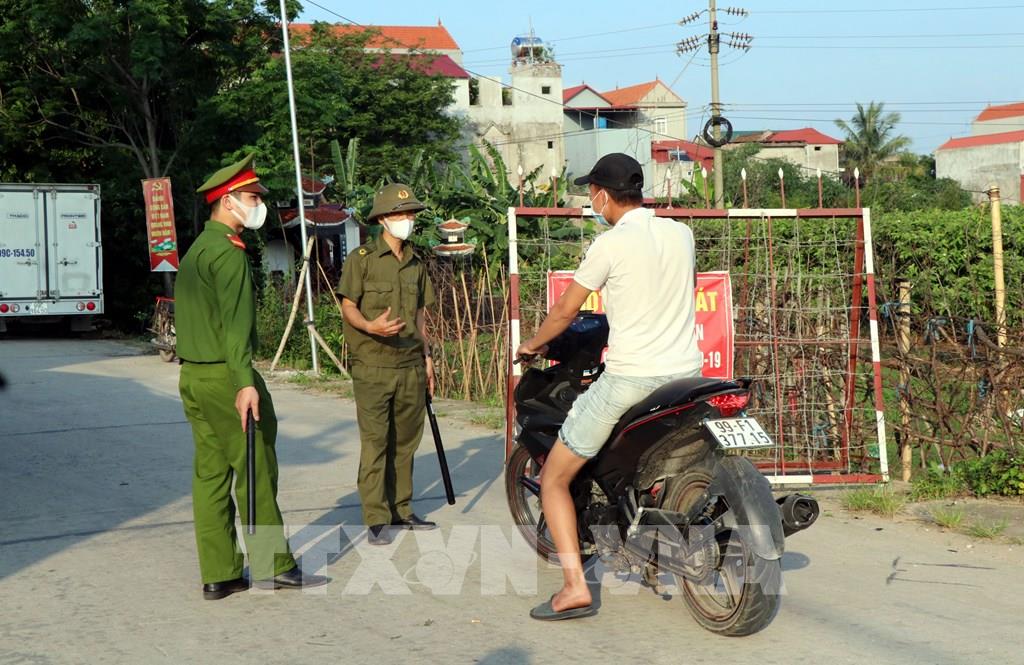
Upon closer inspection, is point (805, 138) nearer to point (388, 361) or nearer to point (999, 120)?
point (999, 120)

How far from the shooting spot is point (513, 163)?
66.8 metres

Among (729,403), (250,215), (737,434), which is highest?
(250,215)

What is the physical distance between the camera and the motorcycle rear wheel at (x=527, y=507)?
6.16 metres

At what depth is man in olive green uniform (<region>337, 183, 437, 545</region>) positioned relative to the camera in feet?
22.5

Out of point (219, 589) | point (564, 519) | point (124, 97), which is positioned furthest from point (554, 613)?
point (124, 97)

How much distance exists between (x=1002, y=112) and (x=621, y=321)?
89316 mm

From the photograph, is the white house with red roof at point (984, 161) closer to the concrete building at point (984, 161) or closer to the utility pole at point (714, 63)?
the concrete building at point (984, 161)

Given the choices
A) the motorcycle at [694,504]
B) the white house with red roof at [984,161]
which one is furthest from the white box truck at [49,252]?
the white house with red roof at [984,161]

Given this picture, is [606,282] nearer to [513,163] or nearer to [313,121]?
[313,121]

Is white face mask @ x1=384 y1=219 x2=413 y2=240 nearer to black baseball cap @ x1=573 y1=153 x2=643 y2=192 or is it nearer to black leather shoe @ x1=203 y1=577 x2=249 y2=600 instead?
black baseball cap @ x1=573 y1=153 x2=643 y2=192

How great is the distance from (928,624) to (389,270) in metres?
3.54

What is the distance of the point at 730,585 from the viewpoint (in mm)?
4898

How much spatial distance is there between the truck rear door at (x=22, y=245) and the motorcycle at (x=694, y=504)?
20.9 metres

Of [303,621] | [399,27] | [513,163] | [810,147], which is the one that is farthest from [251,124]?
[810,147]
